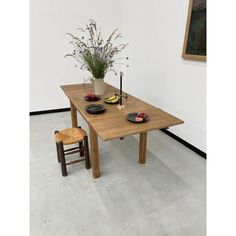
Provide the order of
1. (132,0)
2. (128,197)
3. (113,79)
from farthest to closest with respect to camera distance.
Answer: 1. (113,79)
2. (132,0)
3. (128,197)

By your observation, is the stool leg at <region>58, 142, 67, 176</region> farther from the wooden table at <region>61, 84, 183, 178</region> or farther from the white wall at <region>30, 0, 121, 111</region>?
Result: the white wall at <region>30, 0, 121, 111</region>

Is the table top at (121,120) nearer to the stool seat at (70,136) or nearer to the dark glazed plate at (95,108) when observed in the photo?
the dark glazed plate at (95,108)

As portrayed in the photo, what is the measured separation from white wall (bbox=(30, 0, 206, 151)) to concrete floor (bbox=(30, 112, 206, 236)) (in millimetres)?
524

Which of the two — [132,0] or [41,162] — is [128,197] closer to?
[41,162]

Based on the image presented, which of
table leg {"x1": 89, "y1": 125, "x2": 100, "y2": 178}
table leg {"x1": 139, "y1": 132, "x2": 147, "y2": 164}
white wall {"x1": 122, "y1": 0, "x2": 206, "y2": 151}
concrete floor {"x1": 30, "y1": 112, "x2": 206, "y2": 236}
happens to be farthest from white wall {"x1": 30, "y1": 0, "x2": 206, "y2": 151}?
table leg {"x1": 89, "y1": 125, "x2": 100, "y2": 178}

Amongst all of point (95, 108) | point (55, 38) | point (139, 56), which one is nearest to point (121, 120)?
point (95, 108)

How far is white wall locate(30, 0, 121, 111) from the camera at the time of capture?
361 cm

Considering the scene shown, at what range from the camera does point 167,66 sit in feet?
9.42

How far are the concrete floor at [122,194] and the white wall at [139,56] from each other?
524 millimetres
